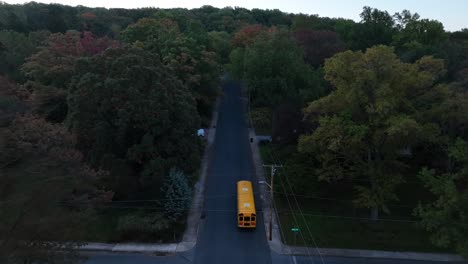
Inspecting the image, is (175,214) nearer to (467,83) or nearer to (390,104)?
(390,104)

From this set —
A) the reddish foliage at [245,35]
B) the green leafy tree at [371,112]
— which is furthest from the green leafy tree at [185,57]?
the green leafy tree at [371,112]

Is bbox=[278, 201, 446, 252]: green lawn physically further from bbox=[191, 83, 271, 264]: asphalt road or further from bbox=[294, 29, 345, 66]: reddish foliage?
bbox=[294, 29, 345, 66]: reddish foliage


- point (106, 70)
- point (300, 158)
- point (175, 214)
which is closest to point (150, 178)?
Answer: point (175, 214)

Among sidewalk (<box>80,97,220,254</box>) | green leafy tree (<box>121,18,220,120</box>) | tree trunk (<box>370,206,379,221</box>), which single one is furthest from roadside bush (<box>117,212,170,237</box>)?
green leafy tree (<box>121,18,220,120</box>)

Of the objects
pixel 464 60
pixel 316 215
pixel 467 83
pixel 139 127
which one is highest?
pixel 464 60

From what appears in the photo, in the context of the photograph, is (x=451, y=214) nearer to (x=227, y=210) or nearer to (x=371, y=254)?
(x=371, y=254)

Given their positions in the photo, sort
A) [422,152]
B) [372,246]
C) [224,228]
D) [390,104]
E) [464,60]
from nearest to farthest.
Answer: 1. [390,104]
2. [372,246]
3. [224,228]
4. [422,152]
5. [464,60]

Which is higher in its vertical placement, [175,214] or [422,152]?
[422,152]
